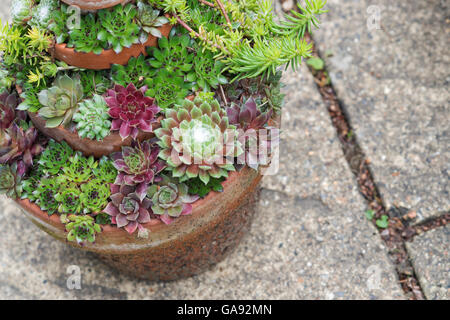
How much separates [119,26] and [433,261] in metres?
1.54

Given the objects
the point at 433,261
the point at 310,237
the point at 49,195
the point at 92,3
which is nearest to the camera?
the point at 92,3

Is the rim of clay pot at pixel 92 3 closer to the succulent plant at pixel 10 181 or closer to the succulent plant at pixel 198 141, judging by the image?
the succulent plant at pixel 198 141

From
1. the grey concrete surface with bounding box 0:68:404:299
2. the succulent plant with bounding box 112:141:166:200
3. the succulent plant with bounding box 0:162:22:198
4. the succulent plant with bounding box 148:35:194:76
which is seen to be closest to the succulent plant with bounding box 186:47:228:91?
the succulent plant with bounding box 148:35:194:76

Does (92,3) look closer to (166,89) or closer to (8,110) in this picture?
(166,89)

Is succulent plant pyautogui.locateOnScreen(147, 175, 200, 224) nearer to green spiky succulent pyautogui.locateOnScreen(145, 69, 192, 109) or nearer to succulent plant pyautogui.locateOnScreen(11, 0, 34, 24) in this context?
green spiky succulent pyautogui.locateOnScreen(145, 69, 192, 109)

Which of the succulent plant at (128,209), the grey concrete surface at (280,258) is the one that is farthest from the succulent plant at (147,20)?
the grey concrete surface at (280,258)

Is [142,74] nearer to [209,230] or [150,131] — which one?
[150,131]

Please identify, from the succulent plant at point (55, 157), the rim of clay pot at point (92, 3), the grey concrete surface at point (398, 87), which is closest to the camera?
the rim of clay pot at point (92, 3)

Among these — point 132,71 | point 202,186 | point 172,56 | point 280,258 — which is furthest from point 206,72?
point 280,258

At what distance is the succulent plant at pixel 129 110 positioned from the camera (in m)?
1.42

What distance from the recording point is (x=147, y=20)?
1.40 metres

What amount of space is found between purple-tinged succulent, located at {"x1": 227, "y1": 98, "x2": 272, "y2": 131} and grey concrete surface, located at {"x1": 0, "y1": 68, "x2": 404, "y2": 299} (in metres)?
0.76

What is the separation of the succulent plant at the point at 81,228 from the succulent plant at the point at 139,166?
14cm

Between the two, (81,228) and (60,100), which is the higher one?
(60,100)
